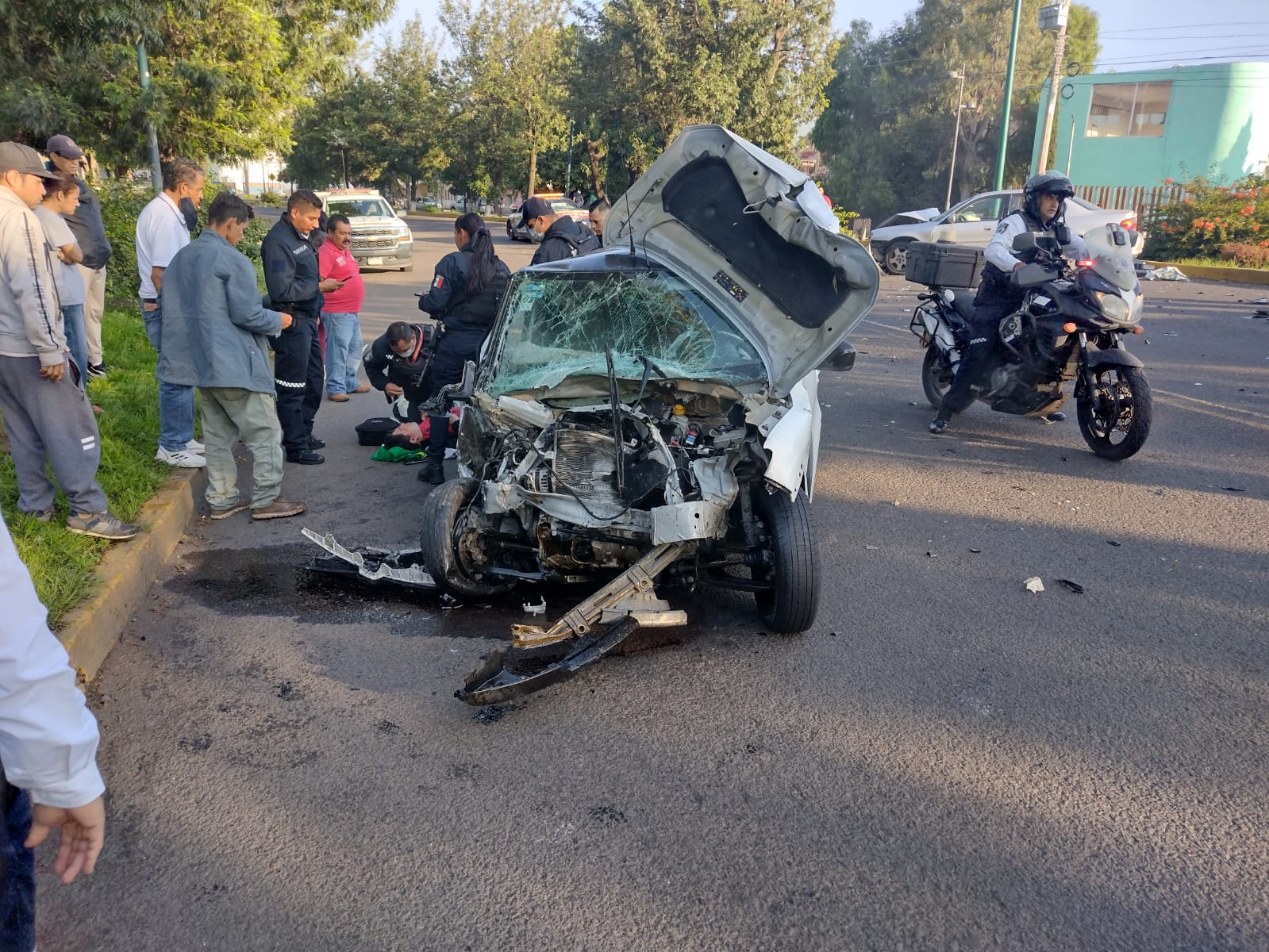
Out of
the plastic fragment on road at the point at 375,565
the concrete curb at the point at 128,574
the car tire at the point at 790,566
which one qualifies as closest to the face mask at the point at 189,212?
the concrete curb at the point at 128,574

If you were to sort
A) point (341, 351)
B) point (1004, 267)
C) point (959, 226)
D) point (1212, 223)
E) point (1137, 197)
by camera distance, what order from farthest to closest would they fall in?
point (1137, 197) < point (1212, 223) < point (959, 226) < point (341, 351) < point (1004, 267)

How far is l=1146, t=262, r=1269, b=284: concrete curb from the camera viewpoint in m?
19.4

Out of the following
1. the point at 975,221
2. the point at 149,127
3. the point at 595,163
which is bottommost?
the point at 975,221

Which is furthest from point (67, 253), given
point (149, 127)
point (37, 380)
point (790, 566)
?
point (149, 127)

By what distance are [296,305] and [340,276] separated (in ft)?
5.02

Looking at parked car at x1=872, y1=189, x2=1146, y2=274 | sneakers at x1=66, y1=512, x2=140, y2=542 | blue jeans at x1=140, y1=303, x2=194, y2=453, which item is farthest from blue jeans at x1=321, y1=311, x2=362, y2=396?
parked car at x1=872, y1=189, x2=1146, y2=274

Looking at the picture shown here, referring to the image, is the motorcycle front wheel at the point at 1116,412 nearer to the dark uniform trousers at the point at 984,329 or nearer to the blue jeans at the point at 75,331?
the dark uniform trousers at the point at 984,329

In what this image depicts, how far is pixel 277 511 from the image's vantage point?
6.14 metres

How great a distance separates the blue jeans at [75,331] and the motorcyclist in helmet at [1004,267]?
6579 mm

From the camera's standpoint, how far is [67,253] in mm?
6379

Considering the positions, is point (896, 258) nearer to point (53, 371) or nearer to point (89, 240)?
point (89, 240)

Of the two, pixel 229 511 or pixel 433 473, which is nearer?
pixel 229 511

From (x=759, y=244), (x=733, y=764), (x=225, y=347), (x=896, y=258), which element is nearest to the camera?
(x=733, y=764)

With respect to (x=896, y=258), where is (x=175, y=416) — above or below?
below
